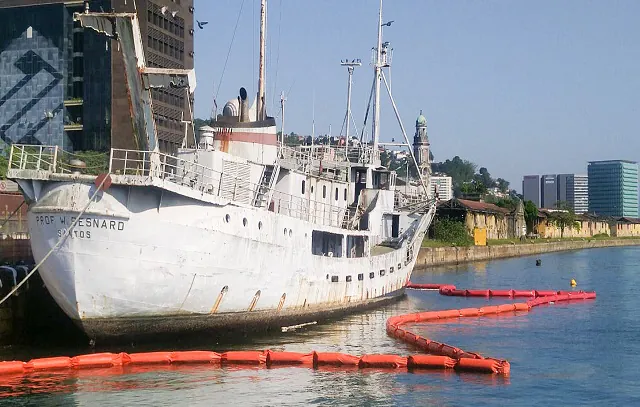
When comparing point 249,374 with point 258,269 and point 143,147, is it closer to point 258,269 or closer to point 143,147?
point 258,269

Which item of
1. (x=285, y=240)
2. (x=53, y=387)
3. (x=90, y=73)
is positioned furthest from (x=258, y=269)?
(x=90, y=73)

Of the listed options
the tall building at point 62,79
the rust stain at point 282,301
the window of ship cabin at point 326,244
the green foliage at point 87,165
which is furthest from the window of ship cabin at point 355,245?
the tall building at point 62,79

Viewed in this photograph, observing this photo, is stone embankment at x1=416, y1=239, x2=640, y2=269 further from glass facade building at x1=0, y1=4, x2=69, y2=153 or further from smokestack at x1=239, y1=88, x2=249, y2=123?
smokestack at x1=239, y1=88, x2=249, y2=123

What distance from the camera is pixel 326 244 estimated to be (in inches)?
1571

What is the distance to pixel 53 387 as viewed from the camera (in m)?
25.1

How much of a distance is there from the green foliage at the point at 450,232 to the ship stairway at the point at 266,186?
7095 centimetres

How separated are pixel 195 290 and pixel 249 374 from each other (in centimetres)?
381

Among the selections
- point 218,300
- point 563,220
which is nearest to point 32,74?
point 218,300

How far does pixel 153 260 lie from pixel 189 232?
61.7 inches

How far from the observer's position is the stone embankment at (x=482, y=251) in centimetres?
9162

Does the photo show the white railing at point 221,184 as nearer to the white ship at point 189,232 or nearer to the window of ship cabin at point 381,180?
the white ship at point 189,232

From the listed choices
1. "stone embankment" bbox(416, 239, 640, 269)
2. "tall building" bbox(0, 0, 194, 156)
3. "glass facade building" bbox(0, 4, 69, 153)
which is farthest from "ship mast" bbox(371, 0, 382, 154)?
"glass facade building" bbox(0, 4, 69, 153)

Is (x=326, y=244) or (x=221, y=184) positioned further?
(x=326, y=244)

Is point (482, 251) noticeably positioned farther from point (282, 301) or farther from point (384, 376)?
point (384, 376)
